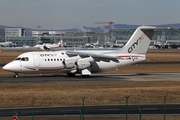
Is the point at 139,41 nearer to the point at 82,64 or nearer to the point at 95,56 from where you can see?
the point at 95,56

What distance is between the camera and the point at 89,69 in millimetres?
60188

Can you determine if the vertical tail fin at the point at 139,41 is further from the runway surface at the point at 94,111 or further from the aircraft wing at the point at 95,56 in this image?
the runway surface at the point at 94,111

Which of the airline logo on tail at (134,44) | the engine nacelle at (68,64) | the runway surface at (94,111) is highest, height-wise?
the airline logo on tail at (134,44)

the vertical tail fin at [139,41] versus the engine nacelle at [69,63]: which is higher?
the vertical tail fin at [139,41]

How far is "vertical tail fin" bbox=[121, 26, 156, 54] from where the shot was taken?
62.9 meters

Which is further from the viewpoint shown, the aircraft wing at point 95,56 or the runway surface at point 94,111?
the aircraft wing at point 95,56

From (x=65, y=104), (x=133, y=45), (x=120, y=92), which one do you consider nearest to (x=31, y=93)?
(x=65, y=104)

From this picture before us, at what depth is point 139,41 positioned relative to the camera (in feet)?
208

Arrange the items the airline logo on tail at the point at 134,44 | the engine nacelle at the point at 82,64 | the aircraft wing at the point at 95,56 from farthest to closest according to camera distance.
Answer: the airline logo on tail at the point at 134,44 → the aircraft wing at the point at 95,56 → the engine nacelle at the point at 82,64

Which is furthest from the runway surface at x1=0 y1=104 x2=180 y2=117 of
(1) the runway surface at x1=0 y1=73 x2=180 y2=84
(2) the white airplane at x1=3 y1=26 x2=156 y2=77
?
(2) the white airplane at x1=3 y1=26 x2=156 y2=77

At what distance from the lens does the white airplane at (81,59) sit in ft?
189

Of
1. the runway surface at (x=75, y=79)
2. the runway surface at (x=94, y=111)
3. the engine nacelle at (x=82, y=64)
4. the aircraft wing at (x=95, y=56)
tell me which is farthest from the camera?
the aircraft wing at (x=95, y=56)

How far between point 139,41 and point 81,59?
9237mm

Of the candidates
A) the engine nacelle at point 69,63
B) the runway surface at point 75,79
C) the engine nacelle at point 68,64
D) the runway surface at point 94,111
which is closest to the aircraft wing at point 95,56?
the engine nacelle at point 69,63
